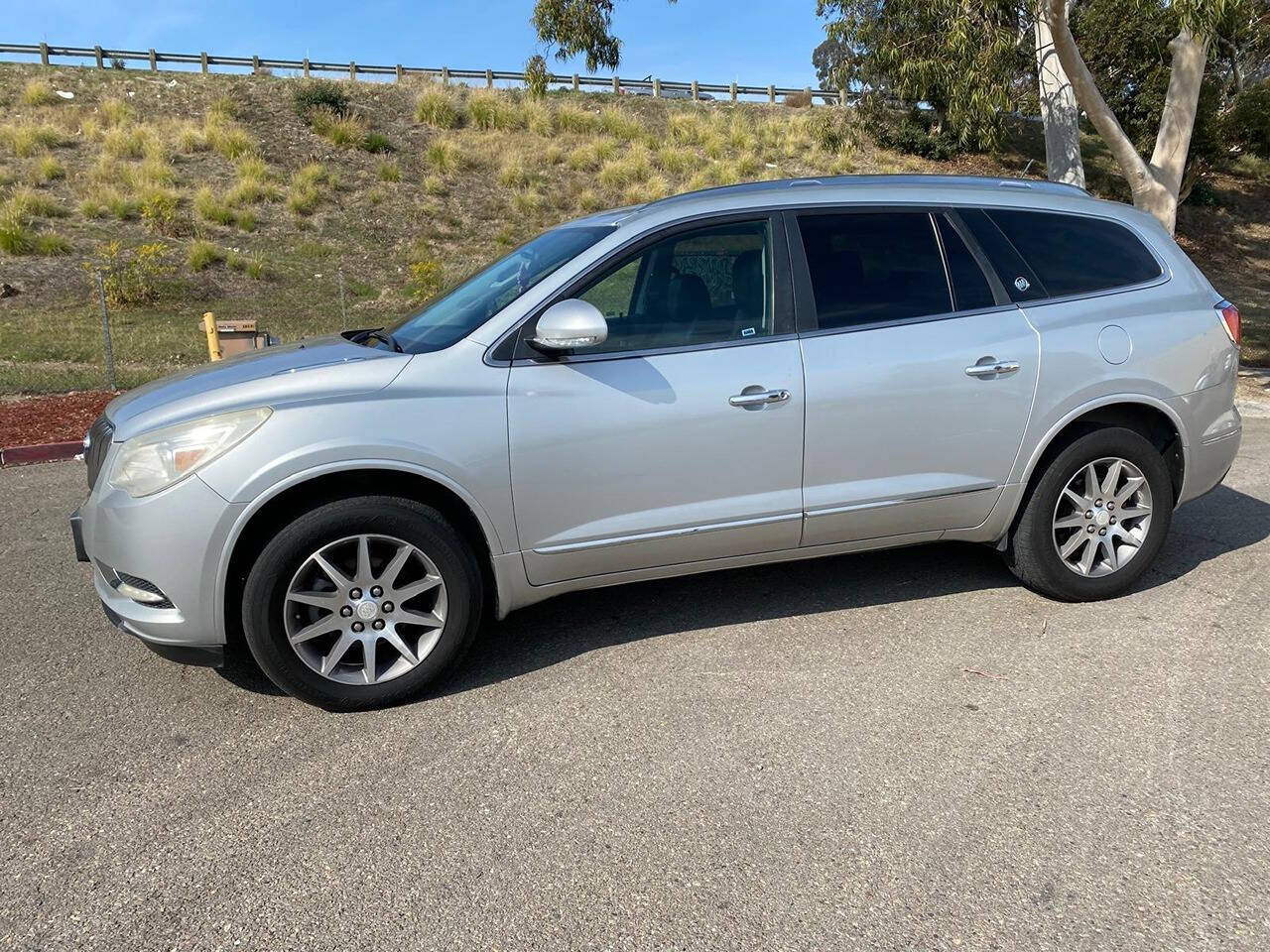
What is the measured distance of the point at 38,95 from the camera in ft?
88.1

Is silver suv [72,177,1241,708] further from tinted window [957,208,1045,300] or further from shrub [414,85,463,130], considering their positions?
shrub [414,85,463,130]

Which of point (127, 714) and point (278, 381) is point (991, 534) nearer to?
point (278, 381)

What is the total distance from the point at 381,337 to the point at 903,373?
2.27m

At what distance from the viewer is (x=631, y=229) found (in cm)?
417

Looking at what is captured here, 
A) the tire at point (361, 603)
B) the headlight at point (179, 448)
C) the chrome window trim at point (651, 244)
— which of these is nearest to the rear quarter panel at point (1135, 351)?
the chrome window trim at point (651, 244)

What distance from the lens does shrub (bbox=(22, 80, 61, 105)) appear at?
26.8m

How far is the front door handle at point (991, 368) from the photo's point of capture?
435 cm

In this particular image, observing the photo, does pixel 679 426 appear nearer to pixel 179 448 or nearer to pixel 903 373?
pixel 903 373

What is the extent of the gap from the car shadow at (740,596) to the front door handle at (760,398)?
3.57 ft

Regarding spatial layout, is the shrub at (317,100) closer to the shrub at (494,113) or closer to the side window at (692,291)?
the shrub at (494,113)

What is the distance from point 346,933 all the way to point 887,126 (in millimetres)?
32571

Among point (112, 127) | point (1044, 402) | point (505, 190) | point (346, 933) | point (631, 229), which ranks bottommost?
point (346, 933)

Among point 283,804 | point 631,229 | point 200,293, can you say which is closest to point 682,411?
point 631,229

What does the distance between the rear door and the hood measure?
172 centimetres
